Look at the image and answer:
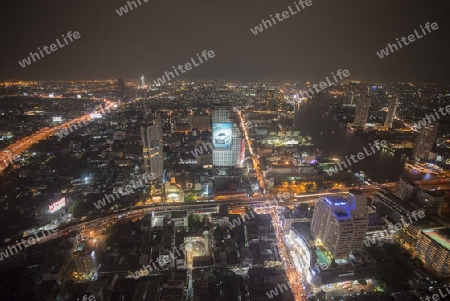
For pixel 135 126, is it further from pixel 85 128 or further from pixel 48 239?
pixel 48 239

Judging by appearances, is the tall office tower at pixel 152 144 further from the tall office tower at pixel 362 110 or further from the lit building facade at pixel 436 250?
the tall office tower at pixel 362 110

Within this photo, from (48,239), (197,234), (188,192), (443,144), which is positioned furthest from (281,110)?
(48,239)

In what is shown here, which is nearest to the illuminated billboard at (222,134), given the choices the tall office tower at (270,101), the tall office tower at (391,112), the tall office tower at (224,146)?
the tall office tower at (224,146)

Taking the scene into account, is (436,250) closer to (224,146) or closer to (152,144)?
(224,146)

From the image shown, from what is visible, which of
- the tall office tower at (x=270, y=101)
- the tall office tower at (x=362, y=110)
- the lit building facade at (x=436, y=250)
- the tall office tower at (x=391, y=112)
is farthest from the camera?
the tall office tower at (x=270, y=101)

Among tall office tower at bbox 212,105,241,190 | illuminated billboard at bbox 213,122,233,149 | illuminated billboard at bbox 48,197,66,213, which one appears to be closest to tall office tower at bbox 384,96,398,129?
tall office tower at bbox 212,105,241,190

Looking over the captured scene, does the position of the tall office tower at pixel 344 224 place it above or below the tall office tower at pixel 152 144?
below
